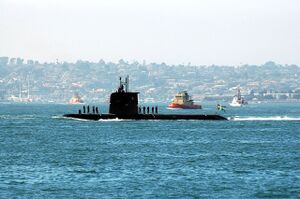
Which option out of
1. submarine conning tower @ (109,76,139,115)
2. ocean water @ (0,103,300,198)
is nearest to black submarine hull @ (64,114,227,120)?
submarine conning tower @ (109,76,139,115)

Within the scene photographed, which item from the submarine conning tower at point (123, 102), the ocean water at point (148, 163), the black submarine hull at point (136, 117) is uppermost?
the submarine conning tower at point (123, 102)

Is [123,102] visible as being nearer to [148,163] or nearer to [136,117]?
[136,117]

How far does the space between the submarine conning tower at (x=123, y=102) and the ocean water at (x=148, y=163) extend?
12.2 metres

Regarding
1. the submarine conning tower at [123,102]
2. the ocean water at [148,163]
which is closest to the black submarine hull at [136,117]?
the submarine conning tower at [123,102]

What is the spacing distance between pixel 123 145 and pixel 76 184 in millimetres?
27471

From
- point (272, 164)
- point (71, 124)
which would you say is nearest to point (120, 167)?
point (272, 164)

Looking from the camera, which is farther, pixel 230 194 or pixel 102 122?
pixel 102 122

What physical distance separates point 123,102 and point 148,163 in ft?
170

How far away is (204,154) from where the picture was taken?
67.6 m

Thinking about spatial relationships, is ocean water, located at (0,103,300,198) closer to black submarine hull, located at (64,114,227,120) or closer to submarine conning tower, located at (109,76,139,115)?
submarine conning tower, located at (109,76,139,115)

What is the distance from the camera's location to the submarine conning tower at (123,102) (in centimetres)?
11092

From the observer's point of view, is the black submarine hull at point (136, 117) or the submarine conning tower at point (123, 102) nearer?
the submarine conning tower at point (123, 102)

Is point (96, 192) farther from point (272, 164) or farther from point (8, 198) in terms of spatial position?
point (272, 164)

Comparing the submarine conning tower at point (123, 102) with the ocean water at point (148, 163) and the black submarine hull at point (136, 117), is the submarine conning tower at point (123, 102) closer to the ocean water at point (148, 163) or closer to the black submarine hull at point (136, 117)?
the black submarine hull at point (136, 117)
